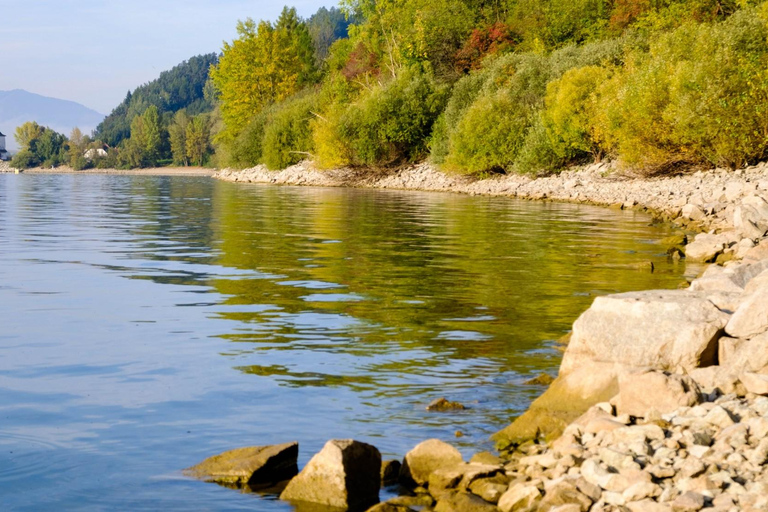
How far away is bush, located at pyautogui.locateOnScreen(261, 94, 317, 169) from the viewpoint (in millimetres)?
85000

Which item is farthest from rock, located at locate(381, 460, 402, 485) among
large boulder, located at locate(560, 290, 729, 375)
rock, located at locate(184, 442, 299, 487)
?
large boulder, located at locate(560, 290, 729, 375)

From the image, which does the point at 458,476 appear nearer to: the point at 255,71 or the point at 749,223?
the point at 749,223

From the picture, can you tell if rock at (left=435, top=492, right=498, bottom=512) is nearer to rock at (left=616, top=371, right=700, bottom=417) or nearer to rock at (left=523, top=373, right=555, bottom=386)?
rock at (left=616, top=371, right=700, bottom=417)

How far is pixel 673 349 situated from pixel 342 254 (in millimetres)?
14002

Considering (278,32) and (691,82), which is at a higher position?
(278,32)

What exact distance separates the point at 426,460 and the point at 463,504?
2.23 ft

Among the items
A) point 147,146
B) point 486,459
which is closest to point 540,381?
point 486,459

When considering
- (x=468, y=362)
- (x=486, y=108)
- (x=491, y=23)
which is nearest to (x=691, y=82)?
(x=486, y=108)

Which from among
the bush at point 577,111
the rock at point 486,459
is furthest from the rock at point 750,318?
the bush at point 577,111

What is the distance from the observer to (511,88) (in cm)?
5766

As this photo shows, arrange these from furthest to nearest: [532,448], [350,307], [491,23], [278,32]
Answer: [278,32]
[491,23]
[350,307]
[532,448]

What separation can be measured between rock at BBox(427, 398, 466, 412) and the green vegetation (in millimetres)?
30633

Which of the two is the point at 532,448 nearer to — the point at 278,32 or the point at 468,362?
the point at 468,362

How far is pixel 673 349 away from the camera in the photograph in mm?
8148
